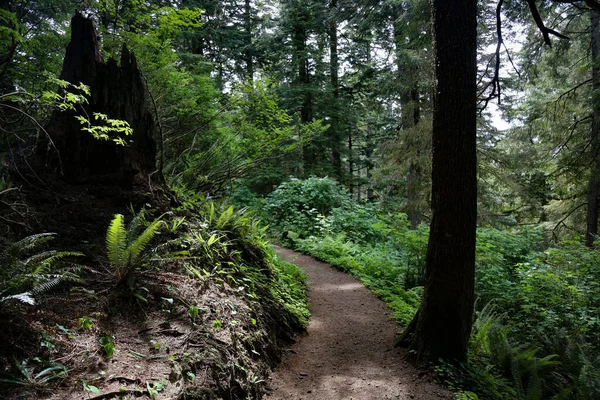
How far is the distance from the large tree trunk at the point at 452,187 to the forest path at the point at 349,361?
0.45 metres

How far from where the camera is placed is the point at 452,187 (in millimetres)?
4066

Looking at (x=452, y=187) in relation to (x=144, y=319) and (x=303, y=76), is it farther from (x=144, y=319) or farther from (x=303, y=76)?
(x=303, y=76)

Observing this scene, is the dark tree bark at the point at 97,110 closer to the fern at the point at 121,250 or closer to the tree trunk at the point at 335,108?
the fern at the point at 121,250

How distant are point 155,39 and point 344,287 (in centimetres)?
677

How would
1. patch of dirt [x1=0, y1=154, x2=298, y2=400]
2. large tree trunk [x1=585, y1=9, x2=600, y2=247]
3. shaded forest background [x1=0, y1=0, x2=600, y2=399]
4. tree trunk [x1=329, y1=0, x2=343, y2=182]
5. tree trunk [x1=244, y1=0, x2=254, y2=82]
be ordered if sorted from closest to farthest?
patch of dirt [x1=0, y1=154, x2=298, y2=400] < shaded forest background [x1=0, y1=0, x2=600, y2=399] < large tree trunk [x1=585, y1=9, x2=600, y2=247] < tree trunk [x1=329, y1=0, x2=343, y2=182] < tree trunk [x1=244, y1=0, x2=254, y2=82]

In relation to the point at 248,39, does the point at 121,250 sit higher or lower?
lower

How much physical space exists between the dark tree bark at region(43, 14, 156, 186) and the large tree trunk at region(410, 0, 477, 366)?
4.35 metres

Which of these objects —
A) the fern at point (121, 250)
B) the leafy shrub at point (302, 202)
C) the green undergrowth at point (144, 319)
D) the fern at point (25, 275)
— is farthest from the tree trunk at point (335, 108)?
the fern at point (25, 275)

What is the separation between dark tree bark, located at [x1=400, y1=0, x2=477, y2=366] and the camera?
3.96m

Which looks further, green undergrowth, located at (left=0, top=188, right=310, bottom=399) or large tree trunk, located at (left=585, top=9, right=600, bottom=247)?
large tree trunk, located at (left=585, top=9, right=600, bottom=247)

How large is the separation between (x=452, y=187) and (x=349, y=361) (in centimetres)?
268

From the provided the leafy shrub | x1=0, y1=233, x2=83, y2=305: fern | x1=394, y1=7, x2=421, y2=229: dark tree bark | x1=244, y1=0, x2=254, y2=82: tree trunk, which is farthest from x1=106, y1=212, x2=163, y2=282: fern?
x1=244, y1=0, x2=254, y2=82: tree trunk

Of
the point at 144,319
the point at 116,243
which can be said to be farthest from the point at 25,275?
the point at 144,319

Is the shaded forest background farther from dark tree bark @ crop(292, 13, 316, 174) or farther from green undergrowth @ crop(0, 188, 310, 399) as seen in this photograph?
green undergrowth @ crop(0, 188, 310, 399)
